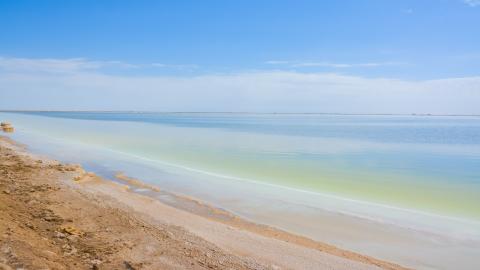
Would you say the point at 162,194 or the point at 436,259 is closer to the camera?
the point at 436,259

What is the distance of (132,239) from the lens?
5.98 metres

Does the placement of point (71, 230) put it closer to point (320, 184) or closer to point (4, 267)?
point (4, 267)

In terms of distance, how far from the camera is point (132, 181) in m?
13.0

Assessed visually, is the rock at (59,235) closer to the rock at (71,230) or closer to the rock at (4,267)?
the rock at (71,230)

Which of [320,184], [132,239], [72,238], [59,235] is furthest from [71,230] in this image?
[320,184]

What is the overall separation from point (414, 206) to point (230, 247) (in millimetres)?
6817

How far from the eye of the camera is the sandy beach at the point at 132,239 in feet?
16.5

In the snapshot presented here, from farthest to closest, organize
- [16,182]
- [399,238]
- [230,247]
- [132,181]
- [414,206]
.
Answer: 1. [132,181]
2. [414,206]
3. [16,182]
4. [399,238]
5. [230,247]

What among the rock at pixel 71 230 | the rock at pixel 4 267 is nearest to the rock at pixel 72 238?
the rock at pixel 71 230

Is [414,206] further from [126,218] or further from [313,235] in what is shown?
[126,218]

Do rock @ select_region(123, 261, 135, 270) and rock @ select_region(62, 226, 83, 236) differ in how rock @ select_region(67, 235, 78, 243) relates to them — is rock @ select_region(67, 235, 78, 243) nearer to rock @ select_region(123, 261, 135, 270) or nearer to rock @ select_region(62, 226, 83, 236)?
rock @ select_region(62, 226, 83, 236)

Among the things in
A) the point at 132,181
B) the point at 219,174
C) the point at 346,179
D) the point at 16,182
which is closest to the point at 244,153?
the point at 219,174

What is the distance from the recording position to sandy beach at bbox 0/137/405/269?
5035 millimetres

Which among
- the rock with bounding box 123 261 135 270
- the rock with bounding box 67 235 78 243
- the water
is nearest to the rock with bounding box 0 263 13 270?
the rock with bounding box 123 261 135 270
